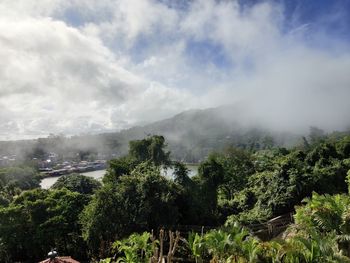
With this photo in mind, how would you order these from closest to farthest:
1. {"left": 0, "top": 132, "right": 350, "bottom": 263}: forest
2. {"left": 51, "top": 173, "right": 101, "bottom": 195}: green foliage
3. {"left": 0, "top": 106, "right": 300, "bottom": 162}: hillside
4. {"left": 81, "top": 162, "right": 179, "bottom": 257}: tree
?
{"left": 0, "top": 132, "right": 350, "bottom": 263}: forest, {"left": 81, "top": 162, "right": 179, "bottom": 257}: tree, {"left": 51, "top": 173, "right": 101, "bottom": 195}: green foliage, {"left": 0, "top": 106, "right": 300, "bottom": 162}: hillside

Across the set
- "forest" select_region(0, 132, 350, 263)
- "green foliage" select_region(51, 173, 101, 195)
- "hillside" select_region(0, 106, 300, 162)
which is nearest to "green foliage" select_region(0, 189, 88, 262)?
"forest" select_region(0, 132, 350, 263)

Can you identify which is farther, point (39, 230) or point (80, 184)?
point (80, 184)

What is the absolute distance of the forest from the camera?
9.18m

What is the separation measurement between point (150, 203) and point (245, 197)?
7862 mm

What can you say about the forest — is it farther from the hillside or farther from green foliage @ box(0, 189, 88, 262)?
the hillside

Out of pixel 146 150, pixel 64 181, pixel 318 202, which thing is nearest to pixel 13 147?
pixel 64 181

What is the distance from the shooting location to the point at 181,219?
1716 cm

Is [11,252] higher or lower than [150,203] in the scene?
lower

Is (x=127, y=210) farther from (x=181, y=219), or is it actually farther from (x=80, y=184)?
(x=80, y=184)

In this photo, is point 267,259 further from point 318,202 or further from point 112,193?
point 112,193

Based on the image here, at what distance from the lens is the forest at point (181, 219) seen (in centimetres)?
918

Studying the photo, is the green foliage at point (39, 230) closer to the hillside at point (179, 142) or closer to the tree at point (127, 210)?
the tree at point (127, 210)

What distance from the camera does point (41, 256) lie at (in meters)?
16.4

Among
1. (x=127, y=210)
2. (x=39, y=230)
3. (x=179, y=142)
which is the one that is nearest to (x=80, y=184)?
(x=39, y=230)
